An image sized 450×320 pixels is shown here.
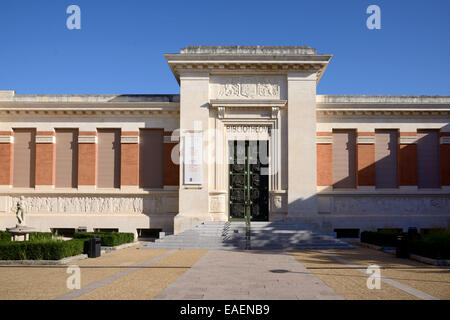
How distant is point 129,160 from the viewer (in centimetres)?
2444

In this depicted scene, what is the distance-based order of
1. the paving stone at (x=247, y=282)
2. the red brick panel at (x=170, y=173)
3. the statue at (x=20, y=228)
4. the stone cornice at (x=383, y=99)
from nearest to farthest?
the paving stone at (x=247, y=282) → the statue at (x=20, y=228) → the red brick panel at (x=170, y=173) → the stone cornice at (x=383, y=99)

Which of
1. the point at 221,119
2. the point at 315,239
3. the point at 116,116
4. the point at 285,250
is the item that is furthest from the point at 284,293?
the point at 116,116

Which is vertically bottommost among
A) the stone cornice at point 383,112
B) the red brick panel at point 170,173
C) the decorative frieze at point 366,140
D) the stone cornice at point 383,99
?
the red brick panel at point 170,173

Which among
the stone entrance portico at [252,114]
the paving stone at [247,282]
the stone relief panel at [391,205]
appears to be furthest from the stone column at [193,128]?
the paving stone at [247,282]

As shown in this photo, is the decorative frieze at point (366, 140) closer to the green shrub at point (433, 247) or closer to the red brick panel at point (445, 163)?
the red brick panel at point (445, 163)

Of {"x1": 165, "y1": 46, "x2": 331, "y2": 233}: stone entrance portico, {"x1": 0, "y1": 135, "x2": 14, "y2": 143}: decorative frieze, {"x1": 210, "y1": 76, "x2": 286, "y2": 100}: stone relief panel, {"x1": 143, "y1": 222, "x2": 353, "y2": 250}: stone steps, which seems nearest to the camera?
{"x1": 143, "y1": 222, "x2": 353, "y2": 250}: stone steps

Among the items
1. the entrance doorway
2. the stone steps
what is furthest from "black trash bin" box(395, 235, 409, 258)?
the entrance doorway

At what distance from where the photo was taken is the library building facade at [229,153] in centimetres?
2291

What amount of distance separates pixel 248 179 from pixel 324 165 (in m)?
4.69

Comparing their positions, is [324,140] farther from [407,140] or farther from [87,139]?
[87,139]

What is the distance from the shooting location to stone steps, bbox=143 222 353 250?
1881 cm

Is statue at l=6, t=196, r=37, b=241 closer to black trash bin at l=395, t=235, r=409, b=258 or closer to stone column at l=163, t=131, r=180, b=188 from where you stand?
stone column at l=163, t=131, r=180, b=188

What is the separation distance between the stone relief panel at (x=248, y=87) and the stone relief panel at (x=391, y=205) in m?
7.06

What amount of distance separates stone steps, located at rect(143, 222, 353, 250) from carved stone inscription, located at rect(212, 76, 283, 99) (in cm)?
728
